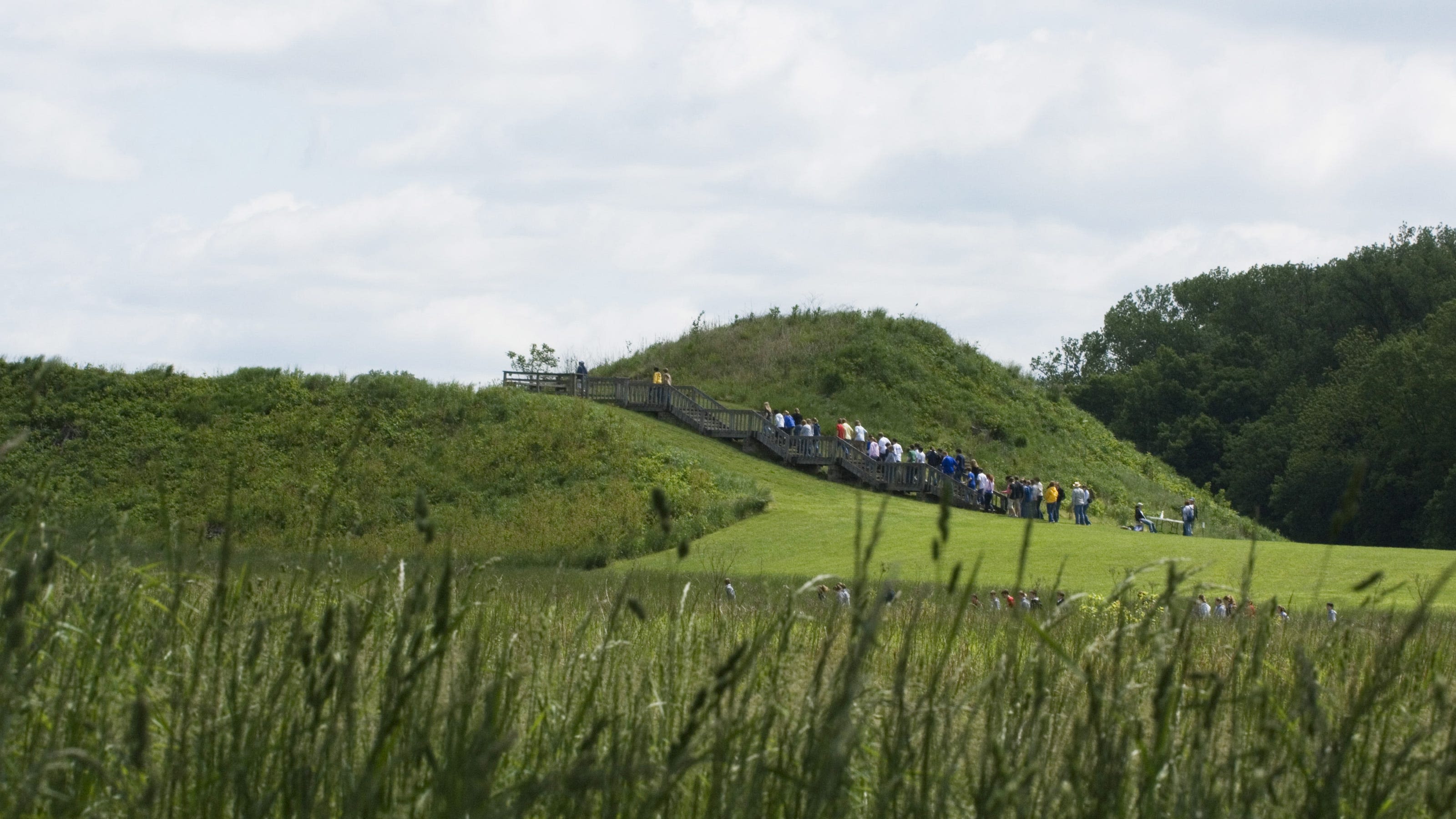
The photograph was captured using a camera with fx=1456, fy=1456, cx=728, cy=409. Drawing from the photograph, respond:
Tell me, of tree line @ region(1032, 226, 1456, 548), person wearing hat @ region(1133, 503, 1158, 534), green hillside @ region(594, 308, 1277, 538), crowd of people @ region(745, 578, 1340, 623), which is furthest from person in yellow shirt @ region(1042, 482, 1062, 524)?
tree line @ region(1032, 226, 1456, 548)

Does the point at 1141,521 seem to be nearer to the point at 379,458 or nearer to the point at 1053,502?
the point at 1053,502

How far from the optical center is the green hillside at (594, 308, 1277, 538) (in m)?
49.4

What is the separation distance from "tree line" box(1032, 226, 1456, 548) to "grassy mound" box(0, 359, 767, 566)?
32.4 m

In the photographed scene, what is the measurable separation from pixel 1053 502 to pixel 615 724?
3464 cm

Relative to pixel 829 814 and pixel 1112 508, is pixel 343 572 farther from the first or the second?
pixel 1112 508

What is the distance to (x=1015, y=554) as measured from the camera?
25859 millimetres

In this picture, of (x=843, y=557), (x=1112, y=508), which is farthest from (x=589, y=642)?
(x=1112, y=508)

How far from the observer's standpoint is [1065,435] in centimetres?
5288

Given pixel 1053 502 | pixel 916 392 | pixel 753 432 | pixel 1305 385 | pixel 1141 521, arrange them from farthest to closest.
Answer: pixel 1305 385, pixel 916 392, pixel 753 432, pixel 1053 502, pixel 1141 521

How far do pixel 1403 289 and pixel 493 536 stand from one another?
61589 millimetres

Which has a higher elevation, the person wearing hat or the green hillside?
the green hillside

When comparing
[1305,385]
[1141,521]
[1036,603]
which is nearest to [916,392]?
[1141,521]

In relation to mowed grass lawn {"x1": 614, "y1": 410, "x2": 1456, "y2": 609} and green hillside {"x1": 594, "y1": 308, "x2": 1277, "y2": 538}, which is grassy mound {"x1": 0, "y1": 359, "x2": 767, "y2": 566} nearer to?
mowed grass lawn {"x1": 614, "y1": 410, "x2": 1456, "y2": 609}

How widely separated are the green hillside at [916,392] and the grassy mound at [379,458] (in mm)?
8896
